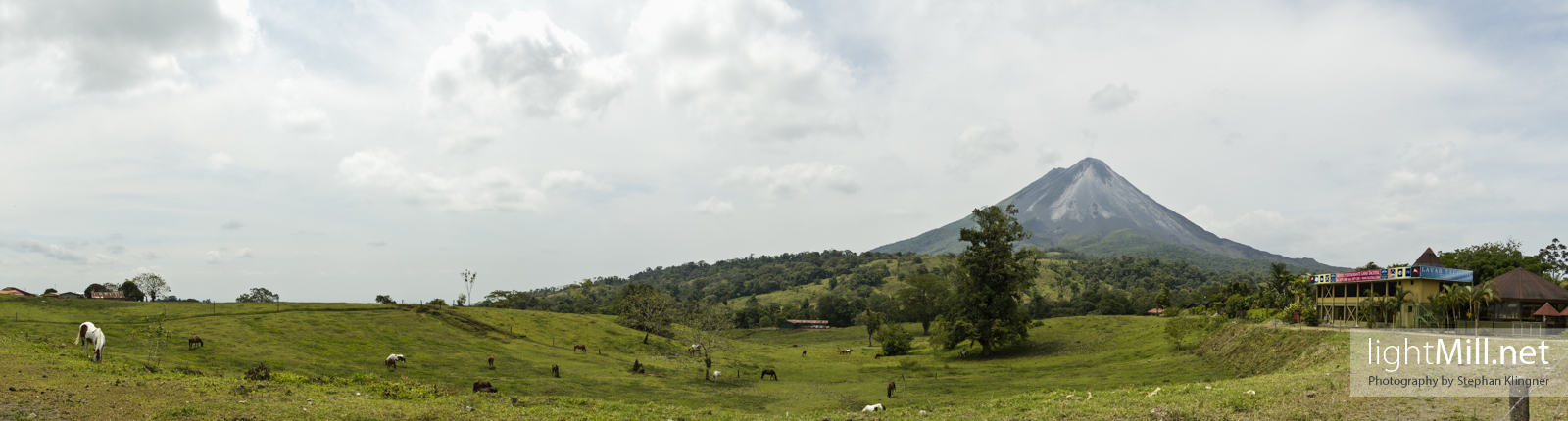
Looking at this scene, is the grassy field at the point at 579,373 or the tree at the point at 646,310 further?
the tree at the point at 646,310

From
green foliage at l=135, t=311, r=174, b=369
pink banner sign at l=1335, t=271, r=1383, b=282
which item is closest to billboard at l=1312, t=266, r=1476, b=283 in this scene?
pink banner sign at l=1335, t=271, r=1383, b=282

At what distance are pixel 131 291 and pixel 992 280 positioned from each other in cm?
9652

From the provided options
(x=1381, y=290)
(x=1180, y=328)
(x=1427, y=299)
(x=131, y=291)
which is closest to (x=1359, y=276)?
(x=1381, y=290)

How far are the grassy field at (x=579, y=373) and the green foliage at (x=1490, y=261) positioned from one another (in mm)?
42698

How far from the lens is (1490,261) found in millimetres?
76562

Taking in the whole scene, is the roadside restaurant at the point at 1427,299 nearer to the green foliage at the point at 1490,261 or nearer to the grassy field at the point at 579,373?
the grassy field at the point at 579,373

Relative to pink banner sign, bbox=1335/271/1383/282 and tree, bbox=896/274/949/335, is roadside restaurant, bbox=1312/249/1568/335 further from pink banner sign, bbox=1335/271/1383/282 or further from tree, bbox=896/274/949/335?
tree, bbox=896/274/949/335

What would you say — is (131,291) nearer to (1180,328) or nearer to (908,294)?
(908,294)

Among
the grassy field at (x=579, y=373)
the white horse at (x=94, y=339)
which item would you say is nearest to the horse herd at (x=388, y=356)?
the white horse at (x=94, y=339)

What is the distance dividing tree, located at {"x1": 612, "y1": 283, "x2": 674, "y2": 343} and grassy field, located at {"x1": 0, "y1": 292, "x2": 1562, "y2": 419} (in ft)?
8.13

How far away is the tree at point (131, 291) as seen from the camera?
79.2m

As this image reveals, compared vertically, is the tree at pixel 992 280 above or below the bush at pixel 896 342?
above

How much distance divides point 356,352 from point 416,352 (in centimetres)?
368

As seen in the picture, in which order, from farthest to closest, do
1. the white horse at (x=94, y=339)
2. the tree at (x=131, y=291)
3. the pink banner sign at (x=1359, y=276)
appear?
1. the tree at (x=131, y=291)
2. the pink banner sign at (x=1359, y=276)
3. the white horse at (x=94, y=339)
